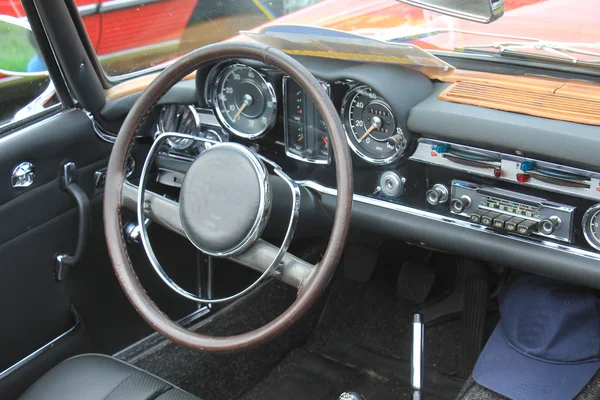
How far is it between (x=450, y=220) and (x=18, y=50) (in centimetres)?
137

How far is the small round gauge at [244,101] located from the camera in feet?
6.40

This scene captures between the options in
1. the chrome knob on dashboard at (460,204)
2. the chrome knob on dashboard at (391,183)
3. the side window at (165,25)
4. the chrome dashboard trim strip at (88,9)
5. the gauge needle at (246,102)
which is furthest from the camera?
the side window at (165,25)

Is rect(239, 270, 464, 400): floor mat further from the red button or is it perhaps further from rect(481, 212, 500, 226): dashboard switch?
the red button

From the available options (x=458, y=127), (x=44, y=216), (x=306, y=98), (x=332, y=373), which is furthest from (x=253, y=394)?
(x=458, y=127)

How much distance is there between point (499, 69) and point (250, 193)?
33.0 inches

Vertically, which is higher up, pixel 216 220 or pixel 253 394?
pixel 216 220

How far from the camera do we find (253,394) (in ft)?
8.11

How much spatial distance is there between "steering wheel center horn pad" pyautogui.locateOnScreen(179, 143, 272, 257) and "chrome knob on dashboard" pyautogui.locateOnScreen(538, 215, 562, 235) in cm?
66

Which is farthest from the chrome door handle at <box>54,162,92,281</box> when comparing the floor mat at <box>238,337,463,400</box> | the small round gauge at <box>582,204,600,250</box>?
the small round gauge at <box>582,204,600,250</box>

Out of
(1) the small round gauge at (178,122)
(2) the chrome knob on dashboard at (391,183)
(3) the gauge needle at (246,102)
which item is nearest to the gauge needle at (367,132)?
(2) the chrome knob on dashboard at (391,183)

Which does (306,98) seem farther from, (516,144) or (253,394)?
(253,394)

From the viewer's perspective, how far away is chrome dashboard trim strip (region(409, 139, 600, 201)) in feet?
5.08

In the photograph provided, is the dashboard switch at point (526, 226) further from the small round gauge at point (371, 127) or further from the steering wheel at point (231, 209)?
the steering wheel at point (231, 209)

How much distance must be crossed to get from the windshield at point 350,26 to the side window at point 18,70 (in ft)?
0.72
